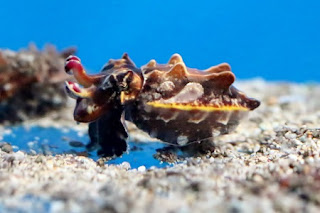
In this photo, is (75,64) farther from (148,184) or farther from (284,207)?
(284,207)

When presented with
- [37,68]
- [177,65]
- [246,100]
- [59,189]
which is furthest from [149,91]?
[37,68]

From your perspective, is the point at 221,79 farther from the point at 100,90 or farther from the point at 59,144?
the point at 59,144

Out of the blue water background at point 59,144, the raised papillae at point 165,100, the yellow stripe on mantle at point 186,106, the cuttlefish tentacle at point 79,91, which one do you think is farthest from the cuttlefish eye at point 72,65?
the blue water background at point 59,144

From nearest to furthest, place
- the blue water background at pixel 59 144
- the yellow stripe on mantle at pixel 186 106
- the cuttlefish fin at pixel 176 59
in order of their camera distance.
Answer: the yellow stripe on mantle at pixel 186 106
the blue water background at pixel 59 144
the cuttlefish fin at pixel 176 59

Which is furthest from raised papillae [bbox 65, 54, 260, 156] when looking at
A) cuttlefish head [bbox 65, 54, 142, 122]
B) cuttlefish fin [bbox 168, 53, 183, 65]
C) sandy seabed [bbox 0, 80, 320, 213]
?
sandy seabed [bbox 0, 80, 320, 213]

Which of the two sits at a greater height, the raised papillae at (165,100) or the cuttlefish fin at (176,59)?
the cuttlefish fin at (176,59)

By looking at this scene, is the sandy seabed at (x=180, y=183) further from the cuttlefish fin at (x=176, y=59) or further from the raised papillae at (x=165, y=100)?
the cuttlefish fin at (x=176, y=59)
